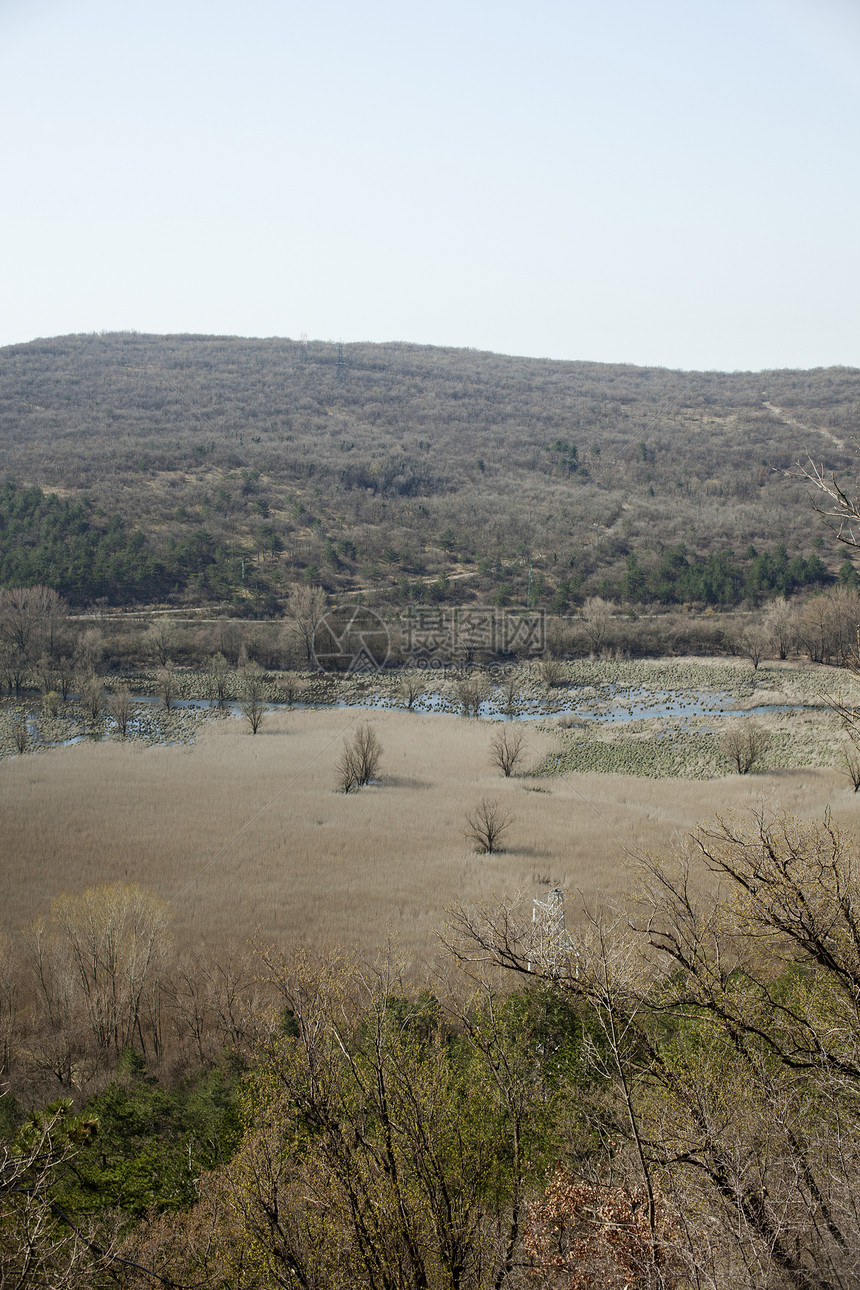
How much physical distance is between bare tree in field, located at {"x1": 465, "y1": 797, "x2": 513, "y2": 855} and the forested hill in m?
28.5

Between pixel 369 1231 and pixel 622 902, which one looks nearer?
pixel 369 1231

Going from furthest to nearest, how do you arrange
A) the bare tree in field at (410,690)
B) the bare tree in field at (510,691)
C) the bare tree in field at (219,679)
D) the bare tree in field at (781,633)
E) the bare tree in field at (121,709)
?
the bare tree in field at (781,633) → the bare tree in field at (410,690) → the bare tree in field at (510,691) → the bare tree in field at (219,679) → the bare tree in field at (121,709)

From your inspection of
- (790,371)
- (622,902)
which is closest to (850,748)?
(622,902)

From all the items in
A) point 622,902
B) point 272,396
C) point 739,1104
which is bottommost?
point 622,902

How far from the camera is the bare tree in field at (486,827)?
30.0 metres

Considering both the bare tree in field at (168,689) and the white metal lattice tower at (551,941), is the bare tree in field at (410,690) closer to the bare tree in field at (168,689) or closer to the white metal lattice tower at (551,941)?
the bare tree in field at (168,689)

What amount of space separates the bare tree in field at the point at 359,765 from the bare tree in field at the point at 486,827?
26.7 feet

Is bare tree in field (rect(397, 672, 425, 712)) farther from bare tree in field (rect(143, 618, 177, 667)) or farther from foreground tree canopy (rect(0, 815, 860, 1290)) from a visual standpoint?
foreground tree canopy (rect(0, 815, 860, 1290))

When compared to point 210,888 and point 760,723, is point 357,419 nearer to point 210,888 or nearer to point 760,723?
point 760,723

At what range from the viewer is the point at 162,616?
2785 inches

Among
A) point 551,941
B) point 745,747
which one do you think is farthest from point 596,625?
point 551,941

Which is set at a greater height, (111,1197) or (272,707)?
(111,1197)

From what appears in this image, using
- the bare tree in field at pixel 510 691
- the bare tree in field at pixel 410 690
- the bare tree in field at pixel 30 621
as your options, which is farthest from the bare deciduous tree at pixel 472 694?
the bare tree in field at pixel 30 621

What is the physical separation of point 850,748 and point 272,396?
124 metres
